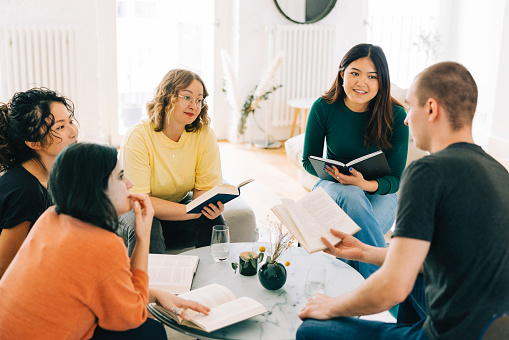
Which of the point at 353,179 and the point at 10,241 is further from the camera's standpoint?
the point at 353,179

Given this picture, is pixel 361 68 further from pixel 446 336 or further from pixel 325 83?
pixel 325 83

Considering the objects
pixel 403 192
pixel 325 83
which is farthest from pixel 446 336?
pixel 325 83

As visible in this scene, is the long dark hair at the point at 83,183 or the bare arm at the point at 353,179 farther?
the bare arm at the point at 353,179

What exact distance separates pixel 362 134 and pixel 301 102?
2838 mm

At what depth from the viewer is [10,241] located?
6.11ft

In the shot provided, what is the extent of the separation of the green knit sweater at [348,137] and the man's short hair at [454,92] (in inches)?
49.1

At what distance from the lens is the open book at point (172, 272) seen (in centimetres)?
191

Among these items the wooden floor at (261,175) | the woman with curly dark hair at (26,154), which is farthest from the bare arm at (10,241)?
the wooden floor at (261,175)

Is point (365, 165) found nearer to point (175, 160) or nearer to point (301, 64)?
point (175, 160)

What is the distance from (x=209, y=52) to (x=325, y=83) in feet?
4.13

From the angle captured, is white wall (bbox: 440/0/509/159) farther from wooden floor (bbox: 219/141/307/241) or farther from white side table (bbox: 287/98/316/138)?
wooden floor (bbox: 219/141/307/241)

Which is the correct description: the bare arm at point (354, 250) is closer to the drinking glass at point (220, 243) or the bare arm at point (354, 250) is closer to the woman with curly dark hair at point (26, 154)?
the drinking glass at point (220, 243)

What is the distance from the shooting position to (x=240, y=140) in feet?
18.9

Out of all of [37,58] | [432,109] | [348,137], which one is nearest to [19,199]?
[432,109]
